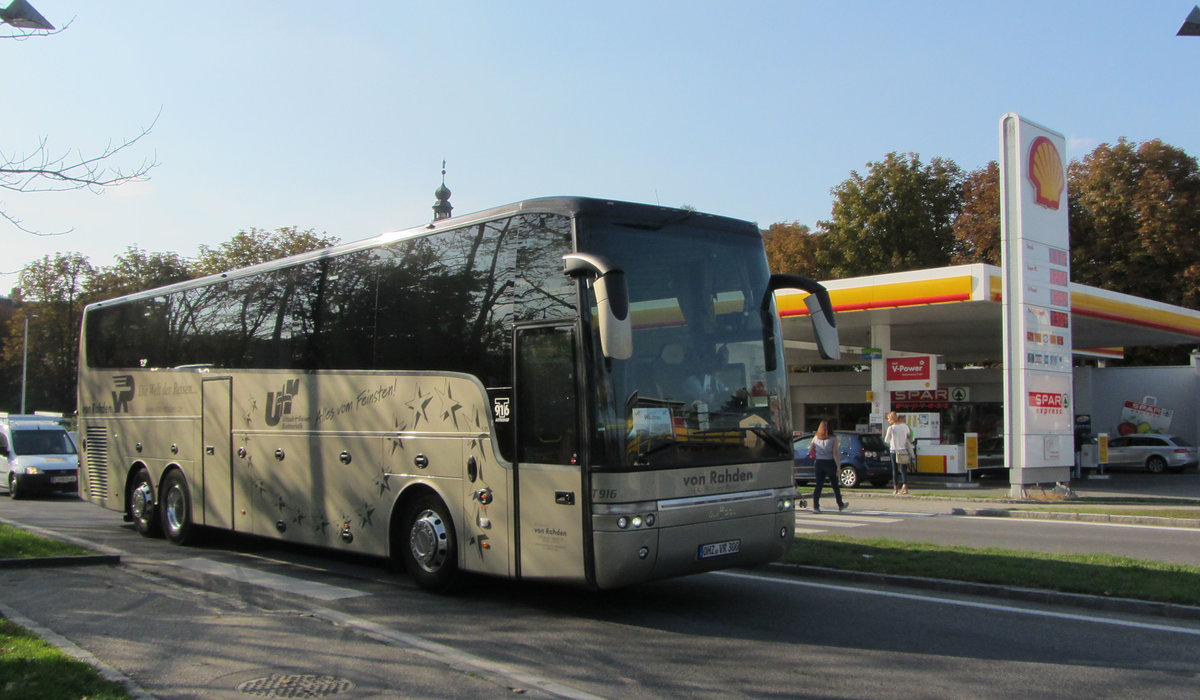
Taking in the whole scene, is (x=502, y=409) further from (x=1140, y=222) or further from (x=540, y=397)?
(x=1140, y=222)

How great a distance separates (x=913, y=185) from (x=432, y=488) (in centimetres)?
4283

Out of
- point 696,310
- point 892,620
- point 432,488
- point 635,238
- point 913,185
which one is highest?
point 913,185

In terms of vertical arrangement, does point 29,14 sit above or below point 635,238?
above

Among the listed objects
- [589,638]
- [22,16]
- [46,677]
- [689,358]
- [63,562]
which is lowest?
[589,638]

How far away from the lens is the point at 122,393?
1518cm

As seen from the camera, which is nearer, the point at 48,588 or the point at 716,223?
the point at 716,223

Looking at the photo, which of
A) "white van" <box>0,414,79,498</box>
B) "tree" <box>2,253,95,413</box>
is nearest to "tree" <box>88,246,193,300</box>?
"tree" <box>2,253,95,413</box>

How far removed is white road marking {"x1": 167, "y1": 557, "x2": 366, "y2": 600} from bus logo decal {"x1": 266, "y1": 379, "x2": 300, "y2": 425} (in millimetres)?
1788

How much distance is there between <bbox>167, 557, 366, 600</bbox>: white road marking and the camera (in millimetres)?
9789

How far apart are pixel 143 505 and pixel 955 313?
21.9 metres

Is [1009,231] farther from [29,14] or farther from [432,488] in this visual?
[29,14]

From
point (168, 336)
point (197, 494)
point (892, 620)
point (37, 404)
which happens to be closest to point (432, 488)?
point (892, 620)

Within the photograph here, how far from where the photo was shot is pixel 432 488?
9.54 metres

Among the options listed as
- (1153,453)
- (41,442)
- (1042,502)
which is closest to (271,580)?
(1042,502)
